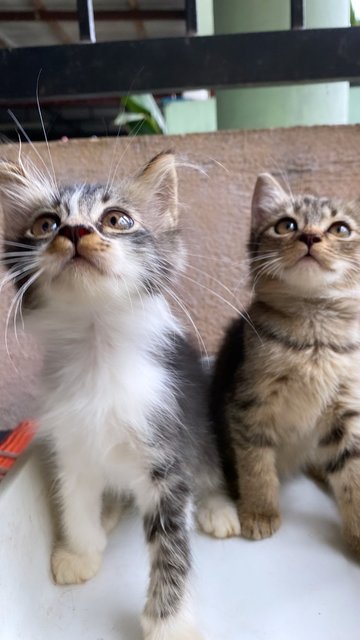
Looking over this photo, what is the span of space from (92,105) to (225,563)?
2.52m

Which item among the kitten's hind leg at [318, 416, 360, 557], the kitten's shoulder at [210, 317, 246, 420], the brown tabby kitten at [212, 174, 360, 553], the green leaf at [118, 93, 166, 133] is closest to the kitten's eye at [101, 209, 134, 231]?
the brown tabby kitten at [212, 174, 360, 553]

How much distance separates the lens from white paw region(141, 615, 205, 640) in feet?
2.40

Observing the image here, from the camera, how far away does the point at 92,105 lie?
2.83 metres

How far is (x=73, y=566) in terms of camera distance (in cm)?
88

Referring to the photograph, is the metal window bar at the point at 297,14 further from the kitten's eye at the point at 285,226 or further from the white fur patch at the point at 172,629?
the white fur patch at the point at 172,629

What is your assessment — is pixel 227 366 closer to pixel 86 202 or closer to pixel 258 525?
pixel 258 525

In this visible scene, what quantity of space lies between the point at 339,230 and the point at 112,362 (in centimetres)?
43

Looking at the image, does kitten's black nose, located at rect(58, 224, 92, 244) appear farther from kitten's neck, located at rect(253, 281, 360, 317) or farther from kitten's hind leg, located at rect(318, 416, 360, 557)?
kitten's hind leg, located at rect(318, 416, 360, 557)

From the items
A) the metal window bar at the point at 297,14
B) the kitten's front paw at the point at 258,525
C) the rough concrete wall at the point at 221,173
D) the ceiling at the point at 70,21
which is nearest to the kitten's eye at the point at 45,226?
the rough concrete wall at the point at 221,173

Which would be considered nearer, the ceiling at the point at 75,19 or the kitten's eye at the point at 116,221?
the kitten's eye at the point at 116,221

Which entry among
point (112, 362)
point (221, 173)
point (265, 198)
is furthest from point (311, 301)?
point (221, 173)

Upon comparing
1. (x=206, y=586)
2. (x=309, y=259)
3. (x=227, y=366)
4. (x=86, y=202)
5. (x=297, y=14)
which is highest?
(x=297, y=14)

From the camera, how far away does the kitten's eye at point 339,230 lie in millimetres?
901

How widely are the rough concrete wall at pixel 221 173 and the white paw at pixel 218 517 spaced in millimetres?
452
